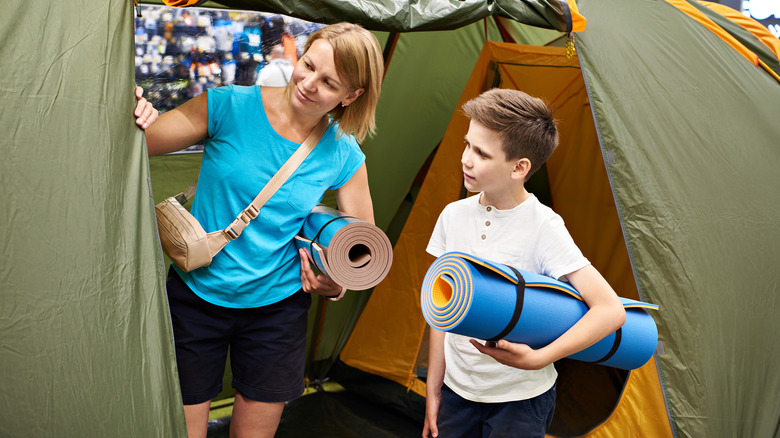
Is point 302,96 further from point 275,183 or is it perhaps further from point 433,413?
point 433,413

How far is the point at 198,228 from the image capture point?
131cm

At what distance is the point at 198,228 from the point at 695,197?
4.51 ft

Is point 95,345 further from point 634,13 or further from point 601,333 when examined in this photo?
point 634,13

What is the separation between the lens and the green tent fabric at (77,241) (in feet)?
3.49

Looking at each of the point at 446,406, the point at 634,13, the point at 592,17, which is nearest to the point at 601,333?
the point at 446,406

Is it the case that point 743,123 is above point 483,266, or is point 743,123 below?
above

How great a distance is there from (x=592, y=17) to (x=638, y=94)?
Result: 0.26 metres

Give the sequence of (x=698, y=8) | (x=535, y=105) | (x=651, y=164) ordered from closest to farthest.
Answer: (x=535, y=105)
(x=651, y=164)
(x=698, y=8)

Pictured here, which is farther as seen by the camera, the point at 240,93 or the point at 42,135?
the point at 240,93

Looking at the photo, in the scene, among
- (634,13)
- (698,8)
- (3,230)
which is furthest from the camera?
(698,8)

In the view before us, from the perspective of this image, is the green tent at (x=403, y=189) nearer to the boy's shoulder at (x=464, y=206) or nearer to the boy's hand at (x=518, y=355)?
the boy's shoulder at (x=464, y=206)

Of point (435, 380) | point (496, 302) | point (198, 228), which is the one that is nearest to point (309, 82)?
point (198, 228)

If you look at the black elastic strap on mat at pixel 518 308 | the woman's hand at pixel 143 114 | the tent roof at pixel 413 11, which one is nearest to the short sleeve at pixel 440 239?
the black elastic strap on mat at pixel 518 308

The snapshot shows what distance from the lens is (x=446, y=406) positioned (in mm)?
1428
